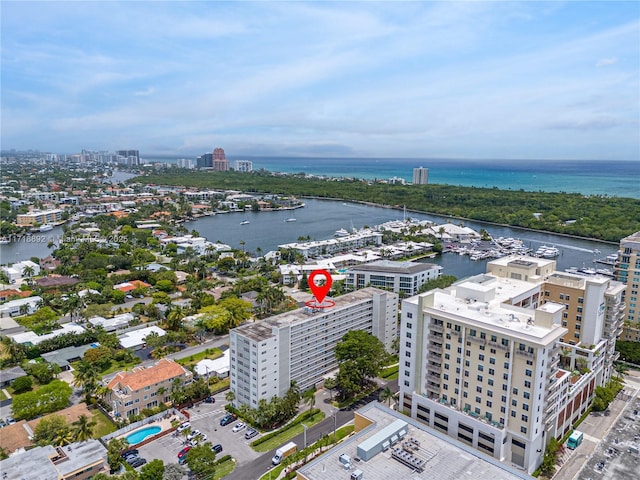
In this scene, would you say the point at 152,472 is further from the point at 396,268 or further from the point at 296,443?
the point at 396,268

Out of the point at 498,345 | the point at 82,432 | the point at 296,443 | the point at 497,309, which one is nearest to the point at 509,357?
the point at 498,345

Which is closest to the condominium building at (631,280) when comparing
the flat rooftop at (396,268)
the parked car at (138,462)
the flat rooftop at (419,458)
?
the flat rooftop at (396,268)

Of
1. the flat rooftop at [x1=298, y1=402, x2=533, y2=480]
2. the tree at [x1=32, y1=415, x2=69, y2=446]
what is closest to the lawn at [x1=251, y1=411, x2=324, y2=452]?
the flat rooftop at [x1=298, y1=402, x2=533, y2=480]

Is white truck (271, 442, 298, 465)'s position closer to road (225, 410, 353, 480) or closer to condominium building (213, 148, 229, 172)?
road (225, 410, 353, 480)

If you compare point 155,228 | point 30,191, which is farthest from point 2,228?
point 30,191

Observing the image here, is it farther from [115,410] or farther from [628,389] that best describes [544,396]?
[115,410]

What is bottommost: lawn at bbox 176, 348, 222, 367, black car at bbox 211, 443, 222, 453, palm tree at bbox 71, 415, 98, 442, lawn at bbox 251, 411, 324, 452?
lawn at bbox 251, 411, 324, 452

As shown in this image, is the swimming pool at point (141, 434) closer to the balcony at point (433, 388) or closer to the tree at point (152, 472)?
the tree at point (152, 472)
